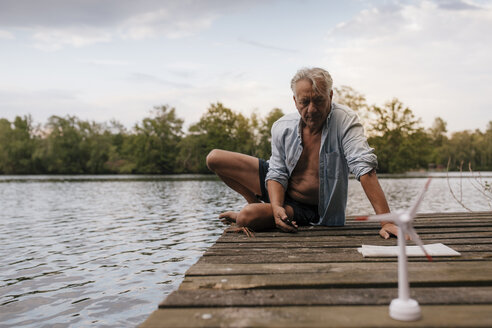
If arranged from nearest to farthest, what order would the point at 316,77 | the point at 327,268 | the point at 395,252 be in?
the point at 327,268
the point at 395,252
the point at 316,77

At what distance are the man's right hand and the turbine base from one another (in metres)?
2.54

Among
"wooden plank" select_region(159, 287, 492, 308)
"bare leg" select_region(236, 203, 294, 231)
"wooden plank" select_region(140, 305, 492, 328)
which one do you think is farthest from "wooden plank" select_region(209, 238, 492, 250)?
"wooden plank" select_region(140, 305, 492, 328)

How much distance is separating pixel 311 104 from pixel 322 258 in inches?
63.5

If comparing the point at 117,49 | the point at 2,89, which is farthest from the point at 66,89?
the point at 117,49

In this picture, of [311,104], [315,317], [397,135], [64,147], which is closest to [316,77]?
[311,104]

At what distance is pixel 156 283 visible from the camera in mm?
5797

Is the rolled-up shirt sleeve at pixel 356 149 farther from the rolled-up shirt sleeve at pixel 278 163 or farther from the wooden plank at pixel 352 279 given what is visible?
the wooden plank at pixel 352 279

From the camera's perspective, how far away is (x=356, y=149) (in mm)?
4035

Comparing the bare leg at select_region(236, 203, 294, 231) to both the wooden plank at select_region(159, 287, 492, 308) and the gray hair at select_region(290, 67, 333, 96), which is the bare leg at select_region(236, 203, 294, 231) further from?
the wooden plank at select_region(159, 287, 492, 308)

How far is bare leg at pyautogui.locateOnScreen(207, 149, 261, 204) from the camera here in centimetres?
499

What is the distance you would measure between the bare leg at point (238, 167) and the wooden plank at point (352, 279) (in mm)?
2540

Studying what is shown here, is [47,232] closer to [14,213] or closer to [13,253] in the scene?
[13,253]

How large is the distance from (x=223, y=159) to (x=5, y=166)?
91833mm

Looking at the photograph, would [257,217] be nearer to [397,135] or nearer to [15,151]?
[397,135]
